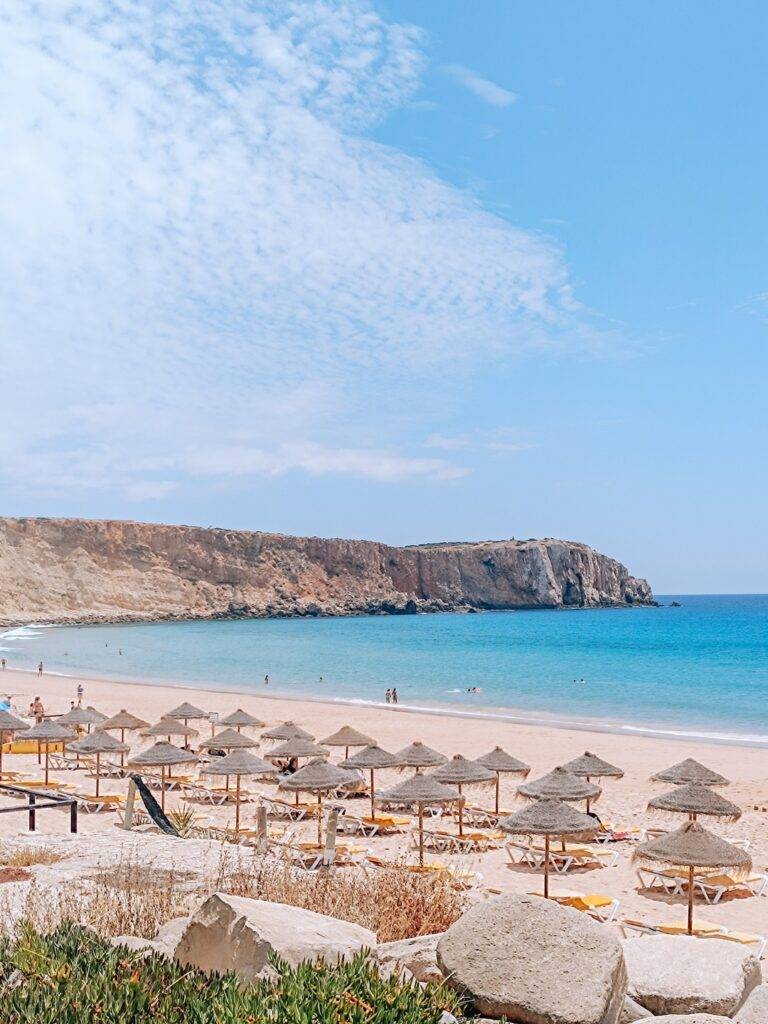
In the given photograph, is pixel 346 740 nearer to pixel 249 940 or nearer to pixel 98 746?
pixel 98 746

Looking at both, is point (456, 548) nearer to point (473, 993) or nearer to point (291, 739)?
point (291, 739)

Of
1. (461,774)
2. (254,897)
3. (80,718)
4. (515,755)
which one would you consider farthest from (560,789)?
(80,718)

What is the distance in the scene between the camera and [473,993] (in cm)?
451

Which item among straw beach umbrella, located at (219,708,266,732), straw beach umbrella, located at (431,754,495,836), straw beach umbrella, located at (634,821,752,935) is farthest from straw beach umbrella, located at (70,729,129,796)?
straw beach umbrella, located at (634,821,752,935)

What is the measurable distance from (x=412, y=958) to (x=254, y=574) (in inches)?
4911

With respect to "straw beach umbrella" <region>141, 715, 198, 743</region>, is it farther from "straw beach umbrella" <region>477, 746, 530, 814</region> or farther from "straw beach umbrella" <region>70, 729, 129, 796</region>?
"straw beach umbrella" <region>477, 746, 530, 814</region>

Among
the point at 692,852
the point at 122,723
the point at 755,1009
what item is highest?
the point at 755,1009

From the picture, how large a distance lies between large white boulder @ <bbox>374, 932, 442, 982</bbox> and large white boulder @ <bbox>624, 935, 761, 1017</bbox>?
1.02m

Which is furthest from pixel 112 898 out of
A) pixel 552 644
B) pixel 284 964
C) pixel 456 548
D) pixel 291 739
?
pixel 456 548

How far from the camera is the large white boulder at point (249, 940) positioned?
14.6 ft

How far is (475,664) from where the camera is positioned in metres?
60.6

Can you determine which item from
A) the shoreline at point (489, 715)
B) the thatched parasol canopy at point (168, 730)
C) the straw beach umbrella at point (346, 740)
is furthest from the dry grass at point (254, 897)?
the shoreline at point (489, 715)

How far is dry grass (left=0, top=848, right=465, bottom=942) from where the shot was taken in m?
6.00

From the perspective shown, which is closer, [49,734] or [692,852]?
[692,852]
